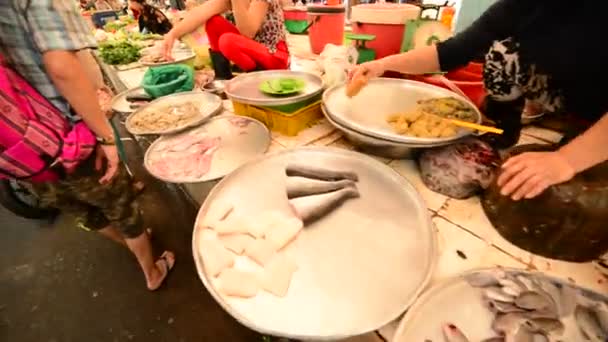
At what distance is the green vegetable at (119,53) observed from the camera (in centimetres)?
228

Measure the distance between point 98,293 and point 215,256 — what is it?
1067 mm

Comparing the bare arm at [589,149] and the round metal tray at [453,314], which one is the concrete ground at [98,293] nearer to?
the round metal tray at [453,314]

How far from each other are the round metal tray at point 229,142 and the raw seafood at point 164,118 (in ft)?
0.21

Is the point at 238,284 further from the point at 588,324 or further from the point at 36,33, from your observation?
the point at 36,33

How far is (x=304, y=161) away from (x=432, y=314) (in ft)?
1.68

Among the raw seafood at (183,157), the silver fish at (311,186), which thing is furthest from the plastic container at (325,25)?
the silver fish at (311,186)

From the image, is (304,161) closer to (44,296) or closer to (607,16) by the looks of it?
(607,16)

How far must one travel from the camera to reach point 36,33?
2.17 ft

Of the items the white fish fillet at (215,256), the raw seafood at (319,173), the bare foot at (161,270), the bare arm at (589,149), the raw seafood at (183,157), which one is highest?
the bare arm at (589,149)

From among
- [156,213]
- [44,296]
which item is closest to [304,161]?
[156,213]

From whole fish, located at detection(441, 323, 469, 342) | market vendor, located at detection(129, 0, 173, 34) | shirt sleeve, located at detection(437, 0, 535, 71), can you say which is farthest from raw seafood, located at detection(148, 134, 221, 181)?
market vendor, located at detection(129, 0, 173, 34)

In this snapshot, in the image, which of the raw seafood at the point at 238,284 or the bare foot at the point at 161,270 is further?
the bare foot at the point at 161,270

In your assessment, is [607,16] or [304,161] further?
[304,161]

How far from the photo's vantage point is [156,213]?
1661 millimetres
